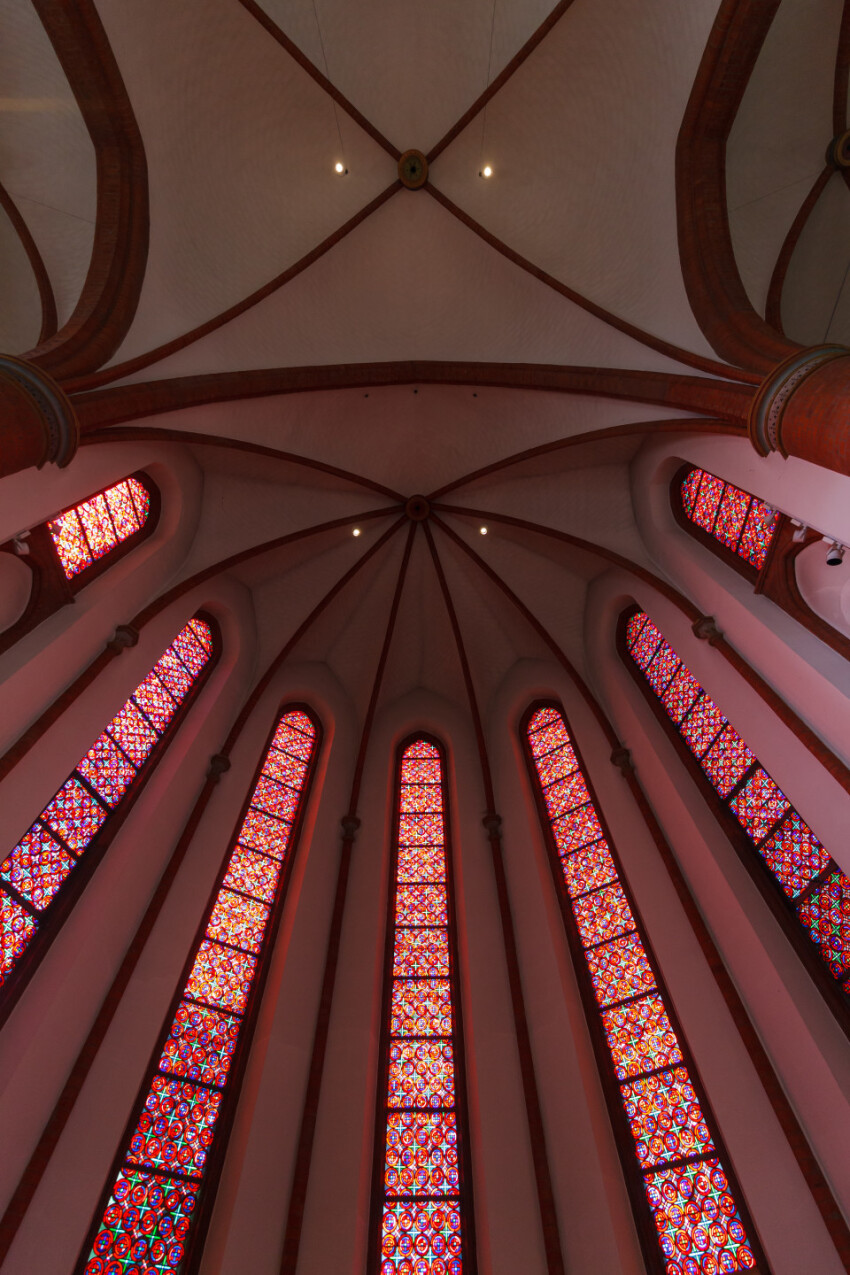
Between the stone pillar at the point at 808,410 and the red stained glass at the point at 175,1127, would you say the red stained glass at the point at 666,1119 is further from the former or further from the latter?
the stone pillar at the point at 808,410

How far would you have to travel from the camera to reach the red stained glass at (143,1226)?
565 centimetres

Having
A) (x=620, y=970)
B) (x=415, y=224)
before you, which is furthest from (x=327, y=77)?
(x=620, y=970)

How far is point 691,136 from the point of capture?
8.30 metres

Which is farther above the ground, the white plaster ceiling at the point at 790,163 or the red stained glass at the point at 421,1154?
the white plaster ceiling at the point at 790,163

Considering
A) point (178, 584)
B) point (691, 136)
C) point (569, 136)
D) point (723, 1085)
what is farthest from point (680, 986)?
point (569, 136)

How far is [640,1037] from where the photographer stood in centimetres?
724

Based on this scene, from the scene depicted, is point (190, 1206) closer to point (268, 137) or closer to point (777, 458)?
point (777, 458)

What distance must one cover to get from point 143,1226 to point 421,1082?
2.66 meters

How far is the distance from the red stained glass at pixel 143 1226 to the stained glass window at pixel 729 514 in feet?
25.1

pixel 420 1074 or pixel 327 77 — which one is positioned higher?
pixel 327 77

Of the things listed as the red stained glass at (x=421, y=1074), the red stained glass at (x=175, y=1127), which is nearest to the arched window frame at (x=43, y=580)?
the red stained glass at (x=175, y=1127)

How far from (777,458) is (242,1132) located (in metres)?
7.55

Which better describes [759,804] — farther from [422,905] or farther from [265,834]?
[265,834]

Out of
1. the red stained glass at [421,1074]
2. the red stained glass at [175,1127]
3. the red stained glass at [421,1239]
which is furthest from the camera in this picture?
the red stained glass at [421,1074]
